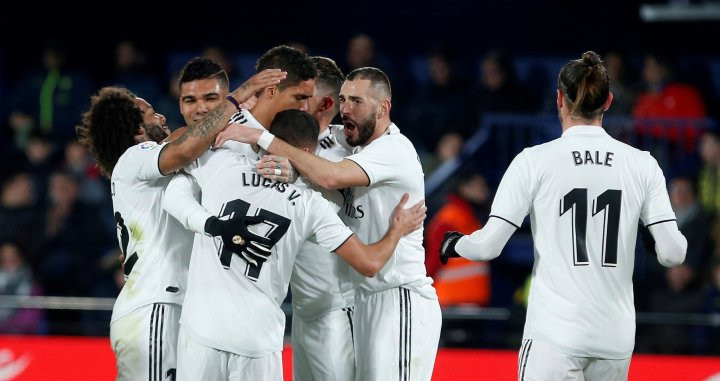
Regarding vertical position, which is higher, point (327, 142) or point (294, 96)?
point (294, 96)

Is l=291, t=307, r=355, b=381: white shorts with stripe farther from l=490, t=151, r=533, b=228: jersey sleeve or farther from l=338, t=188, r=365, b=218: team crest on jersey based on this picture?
l=490, t=151, r=533, b=228: jersey sleeve

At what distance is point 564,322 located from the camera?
15.8ft

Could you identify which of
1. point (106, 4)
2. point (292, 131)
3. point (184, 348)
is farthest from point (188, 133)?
point (106, 4)

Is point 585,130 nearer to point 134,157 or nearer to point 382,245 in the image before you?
point 382,245

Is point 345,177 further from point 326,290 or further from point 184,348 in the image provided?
point 184,348

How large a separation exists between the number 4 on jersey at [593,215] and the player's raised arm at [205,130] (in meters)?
1.48

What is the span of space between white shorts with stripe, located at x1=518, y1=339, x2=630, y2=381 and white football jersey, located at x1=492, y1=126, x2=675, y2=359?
0.03m

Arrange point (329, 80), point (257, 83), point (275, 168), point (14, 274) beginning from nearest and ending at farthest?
1. point (275, 168)
2. point (257, 83)
3. point (329, 80)
4. point (14, 274)

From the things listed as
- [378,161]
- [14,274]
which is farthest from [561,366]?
[14,274]

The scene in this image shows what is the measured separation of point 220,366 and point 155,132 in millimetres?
1566

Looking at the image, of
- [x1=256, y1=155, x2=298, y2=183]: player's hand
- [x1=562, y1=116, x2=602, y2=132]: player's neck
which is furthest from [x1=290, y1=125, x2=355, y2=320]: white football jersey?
[x1=562, y1=116, x2=602, y2=132]: player's neck

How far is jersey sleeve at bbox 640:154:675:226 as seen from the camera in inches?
192

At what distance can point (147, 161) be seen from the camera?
533 centimetres

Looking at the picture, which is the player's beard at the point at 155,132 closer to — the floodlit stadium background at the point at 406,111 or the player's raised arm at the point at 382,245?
the player's raised arm at the point at 382,245
